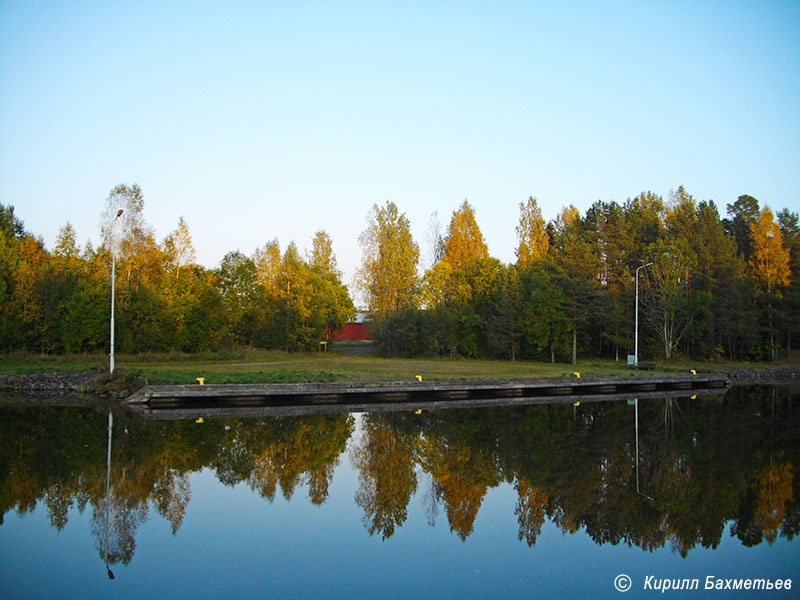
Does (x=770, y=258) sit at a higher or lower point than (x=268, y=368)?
higher

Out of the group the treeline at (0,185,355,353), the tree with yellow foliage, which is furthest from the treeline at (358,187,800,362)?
the treeline at (0,185,355,353)

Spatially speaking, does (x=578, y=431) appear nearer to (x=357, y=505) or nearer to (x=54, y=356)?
(x=357, y=505)

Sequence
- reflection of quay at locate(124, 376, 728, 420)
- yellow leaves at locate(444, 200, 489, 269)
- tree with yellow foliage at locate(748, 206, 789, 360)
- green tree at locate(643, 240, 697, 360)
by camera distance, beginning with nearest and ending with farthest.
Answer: reflection of quay at locate(124, 376, 728, 420)
green tree at locate(643, 240, 697, 360)
tree with yellow foliage at locate(748, 206, 789, 360)
yellow leaves at locate(444, 200, 489, 269)

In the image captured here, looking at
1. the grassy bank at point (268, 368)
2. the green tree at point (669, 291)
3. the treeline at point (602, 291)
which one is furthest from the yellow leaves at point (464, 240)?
the green tree at point (669, 291)

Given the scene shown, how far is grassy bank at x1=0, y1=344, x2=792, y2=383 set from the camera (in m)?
25.4

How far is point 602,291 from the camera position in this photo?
4316 centimetres

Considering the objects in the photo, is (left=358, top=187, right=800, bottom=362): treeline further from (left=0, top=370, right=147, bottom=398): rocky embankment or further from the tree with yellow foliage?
(left=0, top=370, right=147, bottom=398): rocky embankment

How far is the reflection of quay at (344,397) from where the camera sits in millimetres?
21094

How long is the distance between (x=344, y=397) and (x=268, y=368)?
890cm

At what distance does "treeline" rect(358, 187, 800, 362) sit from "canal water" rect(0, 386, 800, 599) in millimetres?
25471

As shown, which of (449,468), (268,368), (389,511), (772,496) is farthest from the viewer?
(268,368)

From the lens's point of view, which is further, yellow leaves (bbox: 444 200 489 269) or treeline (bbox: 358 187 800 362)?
yellow leaves (bbox: 444 200 489 269)

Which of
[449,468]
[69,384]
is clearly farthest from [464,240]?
[449,468]

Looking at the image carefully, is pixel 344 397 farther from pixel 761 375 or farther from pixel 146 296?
pixel 761 375
